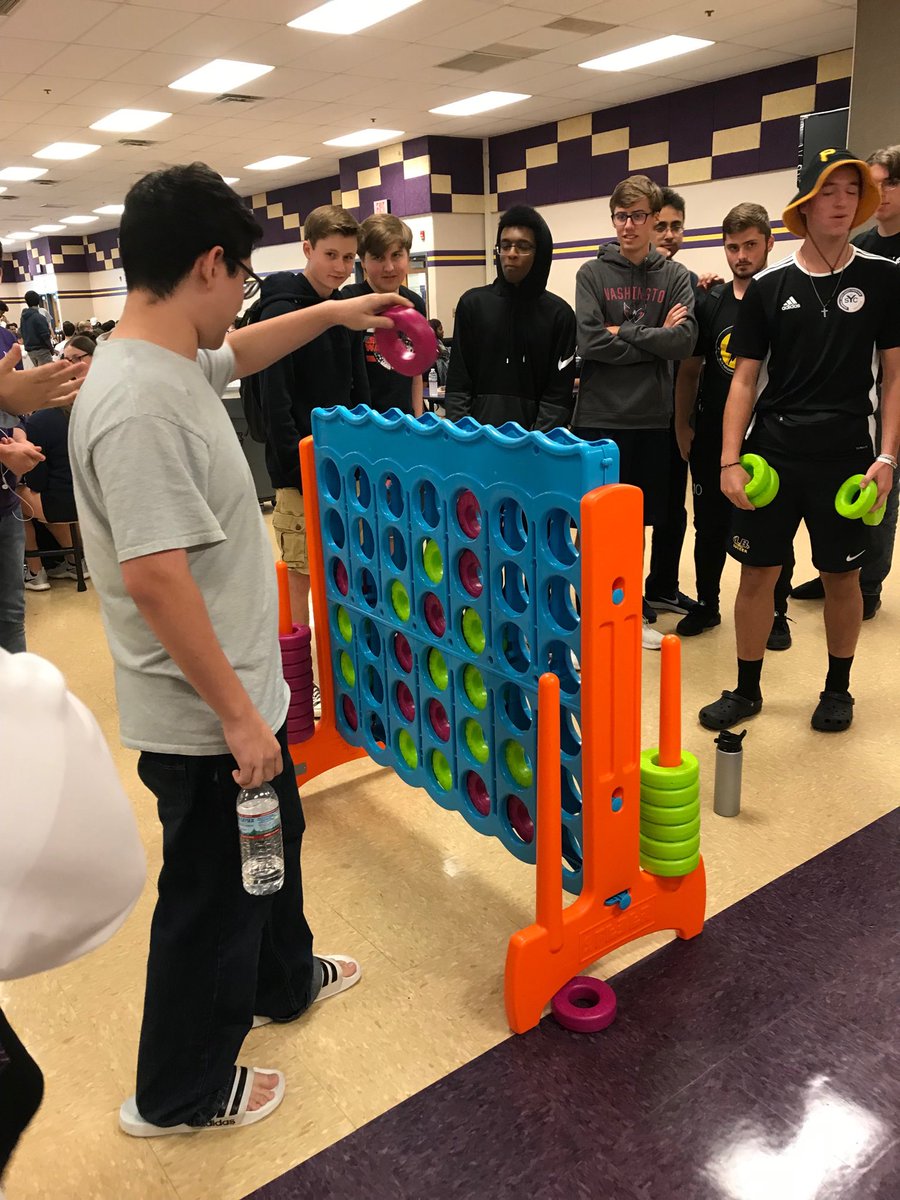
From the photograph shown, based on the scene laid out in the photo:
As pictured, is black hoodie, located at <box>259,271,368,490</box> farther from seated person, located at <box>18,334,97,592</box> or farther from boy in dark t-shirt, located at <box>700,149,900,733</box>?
seated person, located at <box>18,334,97,592</box>

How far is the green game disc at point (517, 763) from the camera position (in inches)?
72.7

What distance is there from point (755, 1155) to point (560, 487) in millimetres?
1089

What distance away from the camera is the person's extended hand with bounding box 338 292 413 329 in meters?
1.70

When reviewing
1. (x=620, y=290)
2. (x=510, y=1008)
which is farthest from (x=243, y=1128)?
(x=620, y=290)

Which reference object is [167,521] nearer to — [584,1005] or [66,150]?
[584,1005]

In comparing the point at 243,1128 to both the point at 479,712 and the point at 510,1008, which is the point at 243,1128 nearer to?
the point at 510,1008

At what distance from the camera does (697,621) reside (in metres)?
3.59

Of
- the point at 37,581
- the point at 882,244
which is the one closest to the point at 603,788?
the point at 882,244

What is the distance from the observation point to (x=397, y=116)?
8.67m

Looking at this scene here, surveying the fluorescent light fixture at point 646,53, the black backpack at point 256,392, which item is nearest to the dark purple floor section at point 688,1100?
the black backpack at point 256,392

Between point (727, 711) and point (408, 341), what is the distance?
159cm

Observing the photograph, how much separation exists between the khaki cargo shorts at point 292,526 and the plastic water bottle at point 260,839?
1.67 meters

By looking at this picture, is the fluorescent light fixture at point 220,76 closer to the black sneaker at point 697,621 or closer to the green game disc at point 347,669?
the black sneaker at point 697,621

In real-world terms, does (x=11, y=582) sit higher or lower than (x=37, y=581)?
higher
